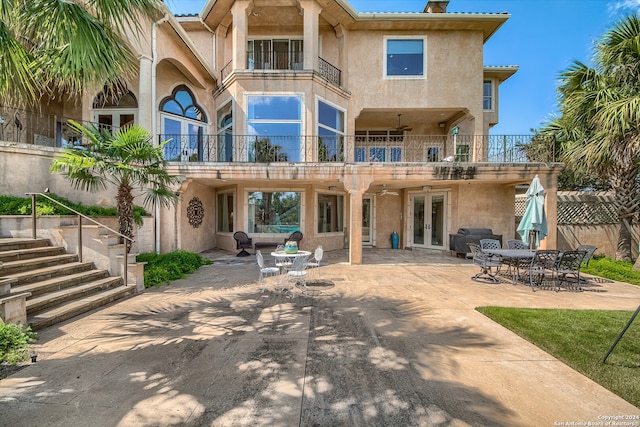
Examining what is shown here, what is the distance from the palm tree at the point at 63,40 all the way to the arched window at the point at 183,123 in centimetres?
697

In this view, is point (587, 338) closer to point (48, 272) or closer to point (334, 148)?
point (48, 272)

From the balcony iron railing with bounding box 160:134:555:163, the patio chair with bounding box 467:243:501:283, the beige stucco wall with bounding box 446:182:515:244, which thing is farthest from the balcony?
the patio chair with bounding box 467:243:501:283

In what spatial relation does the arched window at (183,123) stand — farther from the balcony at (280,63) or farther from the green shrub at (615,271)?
the green shrub at (615,271)

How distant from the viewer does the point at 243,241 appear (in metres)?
11.2

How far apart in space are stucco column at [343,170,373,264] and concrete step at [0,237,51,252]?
8.15 metres

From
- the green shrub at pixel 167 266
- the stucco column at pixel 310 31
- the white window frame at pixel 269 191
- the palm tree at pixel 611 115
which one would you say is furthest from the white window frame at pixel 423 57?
the green shrub at pixel 167 266

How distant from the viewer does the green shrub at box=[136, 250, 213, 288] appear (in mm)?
6787

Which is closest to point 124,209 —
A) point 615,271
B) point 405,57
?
point 405,57

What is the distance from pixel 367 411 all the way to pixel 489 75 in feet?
55.9

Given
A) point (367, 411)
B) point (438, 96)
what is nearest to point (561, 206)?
point (438, 96)

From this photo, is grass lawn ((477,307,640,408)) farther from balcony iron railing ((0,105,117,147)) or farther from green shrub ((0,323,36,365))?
balcony iron railing ((0,105,117,147))

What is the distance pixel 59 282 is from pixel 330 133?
10053 mm

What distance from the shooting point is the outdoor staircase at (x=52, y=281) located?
14.4ft

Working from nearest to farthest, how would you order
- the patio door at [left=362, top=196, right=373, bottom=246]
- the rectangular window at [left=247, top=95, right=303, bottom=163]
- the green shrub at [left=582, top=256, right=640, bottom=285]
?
the green shrub at [left=582, top=256, right=640, bottom=285], the rectangular window at [left=247, top=95, right=303, bottom=163], the patio door at [left=362, top=196, right=373, bottom=246]
